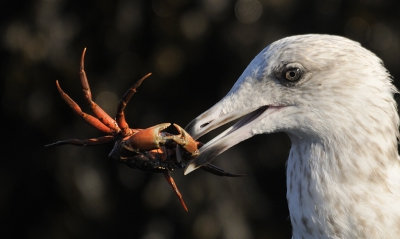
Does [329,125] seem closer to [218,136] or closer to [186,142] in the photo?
[218,136]

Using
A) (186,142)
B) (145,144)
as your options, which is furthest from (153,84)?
(186,142)

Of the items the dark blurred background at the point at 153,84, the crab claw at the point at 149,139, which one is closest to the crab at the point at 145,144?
the crab claw at the point at 149,139

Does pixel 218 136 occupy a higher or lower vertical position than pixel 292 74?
lower

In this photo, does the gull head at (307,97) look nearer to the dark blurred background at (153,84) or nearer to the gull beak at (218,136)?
the gull beak at (218,136)

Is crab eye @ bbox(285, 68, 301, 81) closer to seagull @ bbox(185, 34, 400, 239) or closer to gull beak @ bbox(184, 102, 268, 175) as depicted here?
seagull @ bbox(185, 34, 400, 239)

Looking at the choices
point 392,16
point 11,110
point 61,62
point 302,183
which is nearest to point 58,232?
point 11,110

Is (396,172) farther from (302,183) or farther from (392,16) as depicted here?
(392,16)
